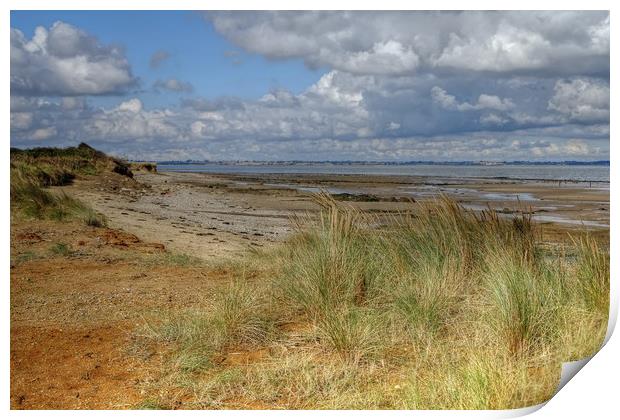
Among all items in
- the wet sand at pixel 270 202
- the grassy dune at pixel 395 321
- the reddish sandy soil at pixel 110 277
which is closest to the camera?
the grassy dune at pixel 395 321

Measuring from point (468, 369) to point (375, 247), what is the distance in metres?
1.89

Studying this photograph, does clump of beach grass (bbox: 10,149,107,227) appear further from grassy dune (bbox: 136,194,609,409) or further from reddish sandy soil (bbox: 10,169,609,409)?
grassy dune (bbox: 136,194,609,409)

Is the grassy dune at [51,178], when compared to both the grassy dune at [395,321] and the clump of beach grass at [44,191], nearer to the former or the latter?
the clump of beach grass at [44,191]

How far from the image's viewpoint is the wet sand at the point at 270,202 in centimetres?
741

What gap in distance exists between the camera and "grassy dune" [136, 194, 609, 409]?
13.4 feet

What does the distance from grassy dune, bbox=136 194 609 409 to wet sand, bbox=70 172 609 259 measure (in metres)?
0.75

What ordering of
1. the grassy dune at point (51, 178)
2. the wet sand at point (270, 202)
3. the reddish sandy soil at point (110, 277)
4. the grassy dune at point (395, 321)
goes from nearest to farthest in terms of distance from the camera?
1. the grassy dune at point (395, 321)
2. the reddish sandy soil at point (110, 277)
3. the wet sand at point (270, 202)
4. the grassy dune at point (51, 178)

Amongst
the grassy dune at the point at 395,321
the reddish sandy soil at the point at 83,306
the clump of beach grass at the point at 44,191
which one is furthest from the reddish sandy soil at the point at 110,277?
the grassy dune at the point at 395,321

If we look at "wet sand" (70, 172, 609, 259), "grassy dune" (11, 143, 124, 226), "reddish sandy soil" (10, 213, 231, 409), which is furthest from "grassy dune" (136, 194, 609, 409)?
"grassy dune" (11, 143, 124, 226)

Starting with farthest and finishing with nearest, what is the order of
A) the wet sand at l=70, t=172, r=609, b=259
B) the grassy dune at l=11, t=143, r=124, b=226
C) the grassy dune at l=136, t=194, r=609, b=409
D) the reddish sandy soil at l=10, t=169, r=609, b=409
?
the grassy dune at l=11, t=143, r=124, b=226, the wet sand at l=70, t=172, r=609, b=259, the reddish sandy soil at l=10, t=169, r=609, b=409, the grassy dune at l=136, t=194, r=609, b=409

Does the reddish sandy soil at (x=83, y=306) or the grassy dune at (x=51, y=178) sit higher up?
the grassy dune at (x=51, y=178)

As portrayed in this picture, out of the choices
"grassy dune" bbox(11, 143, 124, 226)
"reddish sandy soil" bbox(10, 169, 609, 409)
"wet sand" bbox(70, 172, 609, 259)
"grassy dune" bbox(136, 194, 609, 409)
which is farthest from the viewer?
"grassy dune" bbox(11, 143, 124, 226)

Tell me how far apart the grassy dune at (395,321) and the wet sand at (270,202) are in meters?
0.75

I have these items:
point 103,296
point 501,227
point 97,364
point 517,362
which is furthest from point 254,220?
point 517,362
